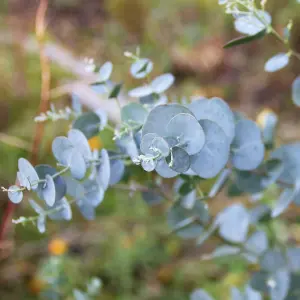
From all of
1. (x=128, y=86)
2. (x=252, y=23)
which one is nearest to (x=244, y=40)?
(x=252, y=23)

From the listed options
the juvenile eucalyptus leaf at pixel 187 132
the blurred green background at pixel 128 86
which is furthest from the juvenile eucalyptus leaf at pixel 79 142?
the blurred green background at pixel 128 86

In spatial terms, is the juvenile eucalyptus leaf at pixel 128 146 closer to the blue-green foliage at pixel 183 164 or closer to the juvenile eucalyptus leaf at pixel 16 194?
the blue-green foliage at pixel 183 164

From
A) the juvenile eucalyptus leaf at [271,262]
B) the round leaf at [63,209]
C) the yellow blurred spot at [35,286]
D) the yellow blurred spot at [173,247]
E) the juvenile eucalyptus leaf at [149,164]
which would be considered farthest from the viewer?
the yellow blurred spot at [173,247]

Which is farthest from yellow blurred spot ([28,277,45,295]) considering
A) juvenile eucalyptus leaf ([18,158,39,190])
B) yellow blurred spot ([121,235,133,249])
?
juvenile eucalyptus leaf ([18,158,39,190])

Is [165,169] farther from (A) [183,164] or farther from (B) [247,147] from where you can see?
(B) [247,147]

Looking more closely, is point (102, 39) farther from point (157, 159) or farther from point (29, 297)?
point (157, 159)

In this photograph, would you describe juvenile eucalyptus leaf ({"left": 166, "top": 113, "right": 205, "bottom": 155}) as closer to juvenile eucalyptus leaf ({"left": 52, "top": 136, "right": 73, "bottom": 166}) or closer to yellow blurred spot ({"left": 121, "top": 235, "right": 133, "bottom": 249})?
juvenile eucalyptus leaf ({"left": 52, "top": 136, "right": 73, "bottom": 166})

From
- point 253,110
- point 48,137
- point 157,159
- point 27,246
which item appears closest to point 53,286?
point 157,159
